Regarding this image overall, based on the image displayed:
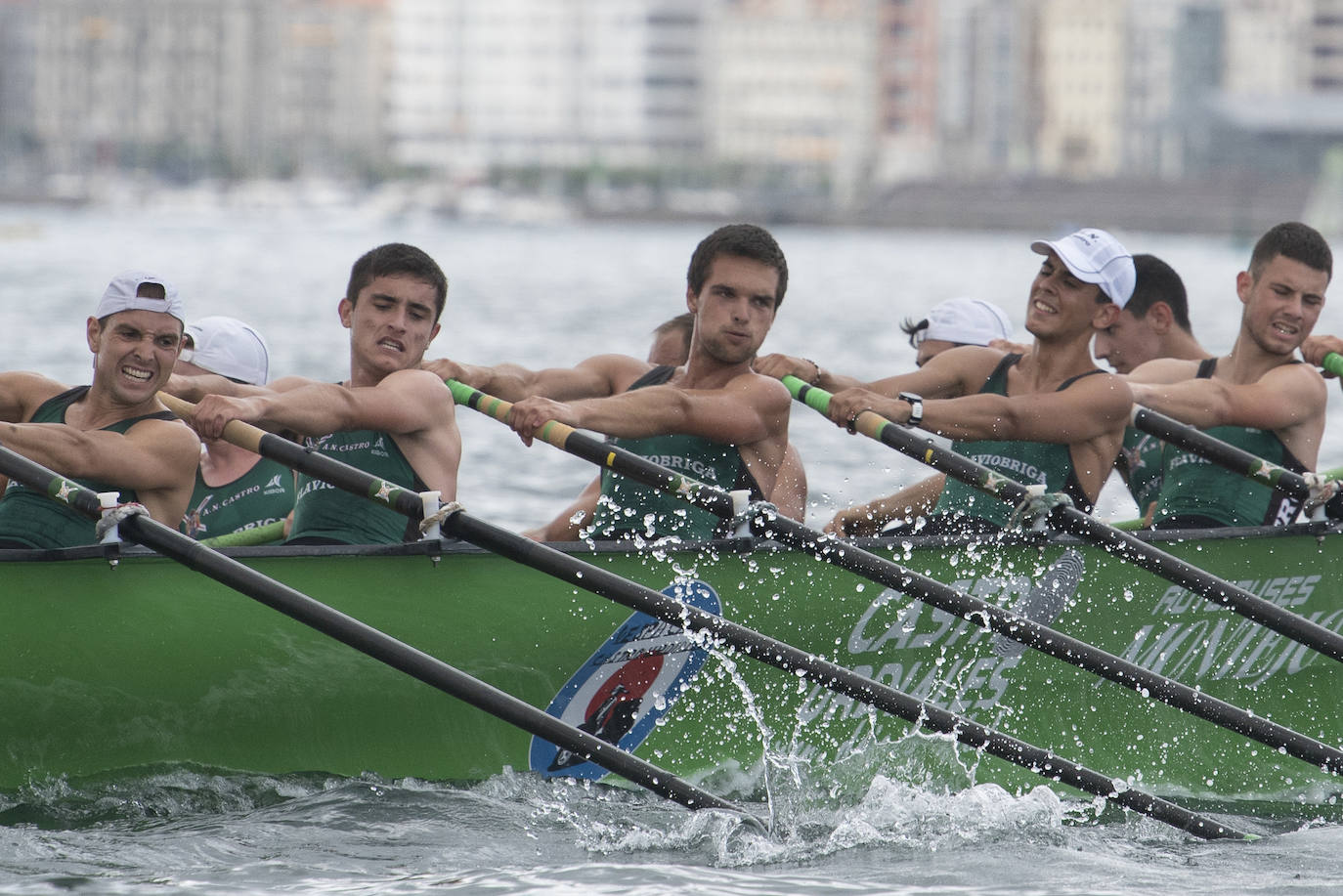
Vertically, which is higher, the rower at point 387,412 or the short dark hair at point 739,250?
the short dark hair at point 739,250

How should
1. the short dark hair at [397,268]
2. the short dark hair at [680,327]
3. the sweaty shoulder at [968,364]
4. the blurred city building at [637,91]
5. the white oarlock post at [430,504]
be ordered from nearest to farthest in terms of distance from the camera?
the white oarlock post at [430,504], the short dark hair at [397,268], the sweaty shoulder at [968,364], the short dark hair at [680,327], the blurred city building at [637,91]

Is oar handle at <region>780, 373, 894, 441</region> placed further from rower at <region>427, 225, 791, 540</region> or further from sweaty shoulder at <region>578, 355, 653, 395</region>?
sweaty shoulder at <region>578, 355, 653, 395</region>

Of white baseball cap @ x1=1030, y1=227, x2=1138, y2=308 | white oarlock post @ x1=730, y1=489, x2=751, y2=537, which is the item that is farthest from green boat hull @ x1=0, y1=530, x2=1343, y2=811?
white baseball cap @ x1=1030, y1=227, x2=1138, y2=308

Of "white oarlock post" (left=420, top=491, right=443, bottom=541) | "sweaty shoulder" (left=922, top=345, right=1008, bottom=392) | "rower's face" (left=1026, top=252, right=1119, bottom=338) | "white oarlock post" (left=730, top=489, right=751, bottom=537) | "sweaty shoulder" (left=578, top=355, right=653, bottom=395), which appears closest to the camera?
"white oarlock post" (left=420, top=491, right=443, bottom=541)

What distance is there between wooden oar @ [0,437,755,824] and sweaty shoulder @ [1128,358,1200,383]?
9.86ft

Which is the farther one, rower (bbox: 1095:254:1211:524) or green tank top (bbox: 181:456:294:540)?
rower (bbox: 1095:254:1211:524)

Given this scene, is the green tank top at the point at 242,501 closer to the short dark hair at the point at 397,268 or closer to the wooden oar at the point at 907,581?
the short dark hair at the point at 397,268

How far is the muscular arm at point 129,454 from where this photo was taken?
5629mm

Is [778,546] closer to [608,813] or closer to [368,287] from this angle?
[608,813]

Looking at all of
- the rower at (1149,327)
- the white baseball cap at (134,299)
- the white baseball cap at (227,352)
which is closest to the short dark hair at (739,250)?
the white baseball cap at (134,299)

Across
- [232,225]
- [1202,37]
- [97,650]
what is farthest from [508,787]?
[1202,37]

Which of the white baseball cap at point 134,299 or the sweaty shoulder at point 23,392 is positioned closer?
the white baseball cap at point 134,299

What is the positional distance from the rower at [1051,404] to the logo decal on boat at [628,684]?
91 centimetres

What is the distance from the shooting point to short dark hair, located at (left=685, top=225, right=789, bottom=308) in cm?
641
